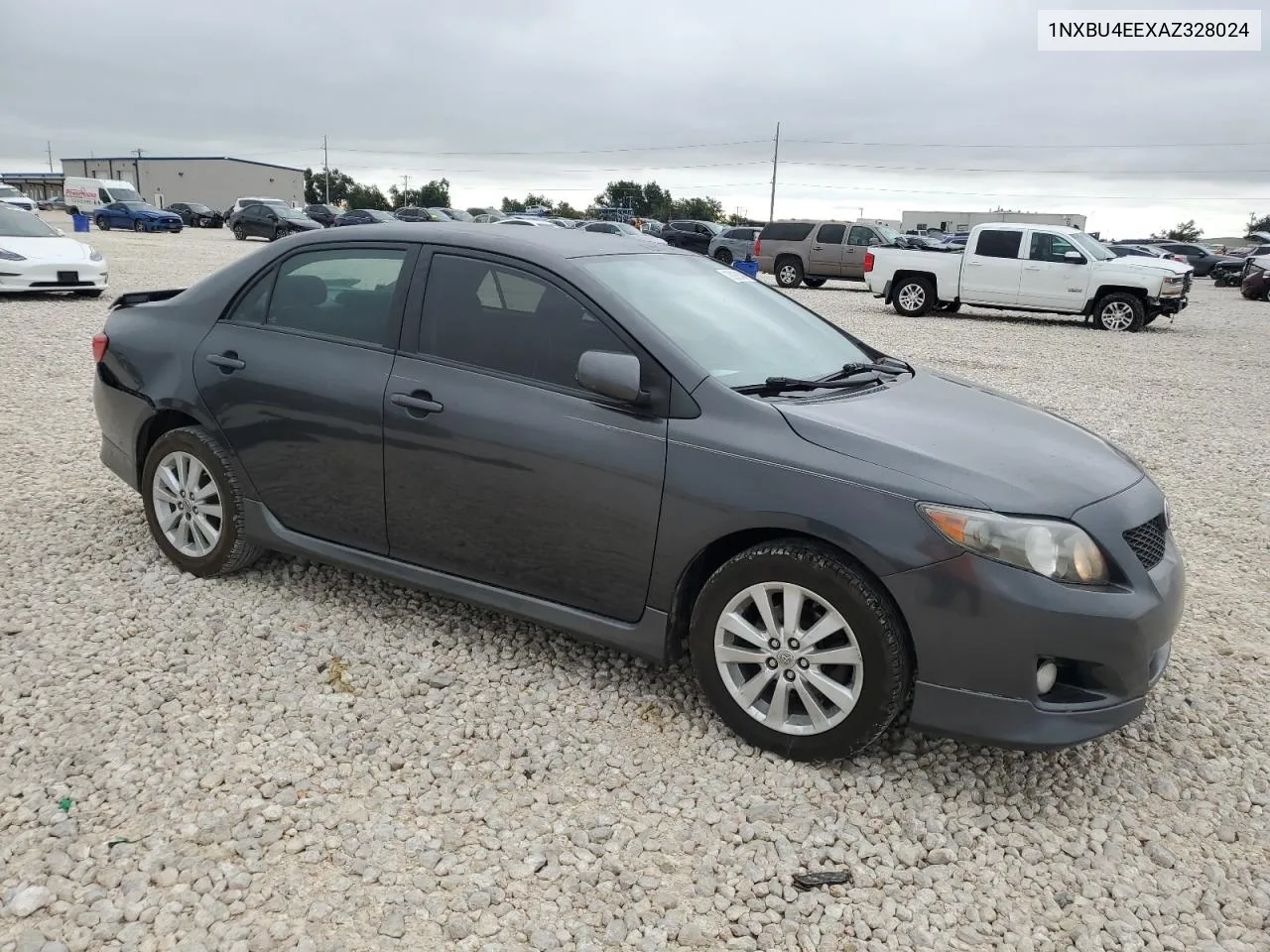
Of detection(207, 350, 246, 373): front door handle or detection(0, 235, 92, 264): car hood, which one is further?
detection(0, 235, 92, 264): car hood

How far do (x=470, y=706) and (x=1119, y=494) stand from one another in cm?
229

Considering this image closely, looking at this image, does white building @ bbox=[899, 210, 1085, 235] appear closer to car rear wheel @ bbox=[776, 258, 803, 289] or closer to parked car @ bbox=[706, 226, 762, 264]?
parked car @ bbox=[706, 226, 762, 264]

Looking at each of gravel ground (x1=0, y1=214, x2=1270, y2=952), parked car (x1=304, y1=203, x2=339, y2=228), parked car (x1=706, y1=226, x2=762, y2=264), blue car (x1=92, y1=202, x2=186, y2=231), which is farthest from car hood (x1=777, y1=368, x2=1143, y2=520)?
blue car (x1=92, y1=202, x2=186, y2=231)

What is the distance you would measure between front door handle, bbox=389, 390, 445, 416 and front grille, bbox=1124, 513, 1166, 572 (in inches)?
92.3

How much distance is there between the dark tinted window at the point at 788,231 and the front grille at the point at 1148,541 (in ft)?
71.4

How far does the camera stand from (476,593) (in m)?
3.62

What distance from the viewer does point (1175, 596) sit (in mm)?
3051

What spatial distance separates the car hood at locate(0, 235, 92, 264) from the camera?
14.3 m

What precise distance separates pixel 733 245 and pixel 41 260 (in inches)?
809

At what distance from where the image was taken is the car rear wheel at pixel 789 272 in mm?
24156

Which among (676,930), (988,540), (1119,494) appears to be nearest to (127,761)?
(676,930)

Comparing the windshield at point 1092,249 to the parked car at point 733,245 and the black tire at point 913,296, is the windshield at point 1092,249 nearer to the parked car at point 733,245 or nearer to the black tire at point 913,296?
the black tire at point 913,296

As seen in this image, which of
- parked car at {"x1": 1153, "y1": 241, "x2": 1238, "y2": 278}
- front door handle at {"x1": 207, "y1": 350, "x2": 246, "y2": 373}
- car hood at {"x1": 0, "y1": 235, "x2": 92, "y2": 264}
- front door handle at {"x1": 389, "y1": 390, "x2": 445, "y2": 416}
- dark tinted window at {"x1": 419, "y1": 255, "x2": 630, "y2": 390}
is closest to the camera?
dark tinted window at {"x1": 419, "y1": 255, "x2": 630, "y2": 390}

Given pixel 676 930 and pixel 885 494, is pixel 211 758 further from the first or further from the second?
pixel 885 494
